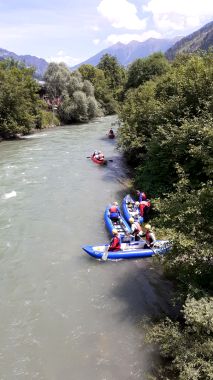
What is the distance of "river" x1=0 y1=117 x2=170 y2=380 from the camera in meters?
9.70

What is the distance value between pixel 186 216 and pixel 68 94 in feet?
164

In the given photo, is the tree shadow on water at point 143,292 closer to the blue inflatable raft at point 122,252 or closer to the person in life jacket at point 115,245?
the blue inflatable raft at point 122,252

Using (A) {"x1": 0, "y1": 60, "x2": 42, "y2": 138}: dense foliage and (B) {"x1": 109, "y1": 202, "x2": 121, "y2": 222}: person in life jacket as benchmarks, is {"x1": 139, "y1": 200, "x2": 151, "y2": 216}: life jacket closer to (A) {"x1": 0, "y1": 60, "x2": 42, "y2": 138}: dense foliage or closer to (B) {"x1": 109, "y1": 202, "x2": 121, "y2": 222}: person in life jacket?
(B) {"x1": 109, "y1": 202, "x2": 121, "y2": 222}: person in life jacket

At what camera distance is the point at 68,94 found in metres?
57.1

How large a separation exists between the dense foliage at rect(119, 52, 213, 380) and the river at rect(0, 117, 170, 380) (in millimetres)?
983

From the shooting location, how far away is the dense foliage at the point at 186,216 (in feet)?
24.9

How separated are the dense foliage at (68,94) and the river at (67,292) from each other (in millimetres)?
34087

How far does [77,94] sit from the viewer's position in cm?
5575

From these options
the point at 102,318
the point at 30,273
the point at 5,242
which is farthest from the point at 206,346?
the point at 5,242

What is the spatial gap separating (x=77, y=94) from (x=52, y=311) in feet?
157

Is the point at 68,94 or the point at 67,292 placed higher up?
the point at 68,94

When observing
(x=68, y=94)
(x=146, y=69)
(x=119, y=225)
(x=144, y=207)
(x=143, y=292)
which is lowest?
(x=143, y=292)

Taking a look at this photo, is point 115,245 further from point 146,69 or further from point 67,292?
point 146,69

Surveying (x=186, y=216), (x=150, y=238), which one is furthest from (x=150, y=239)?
(x=186, y=216)
